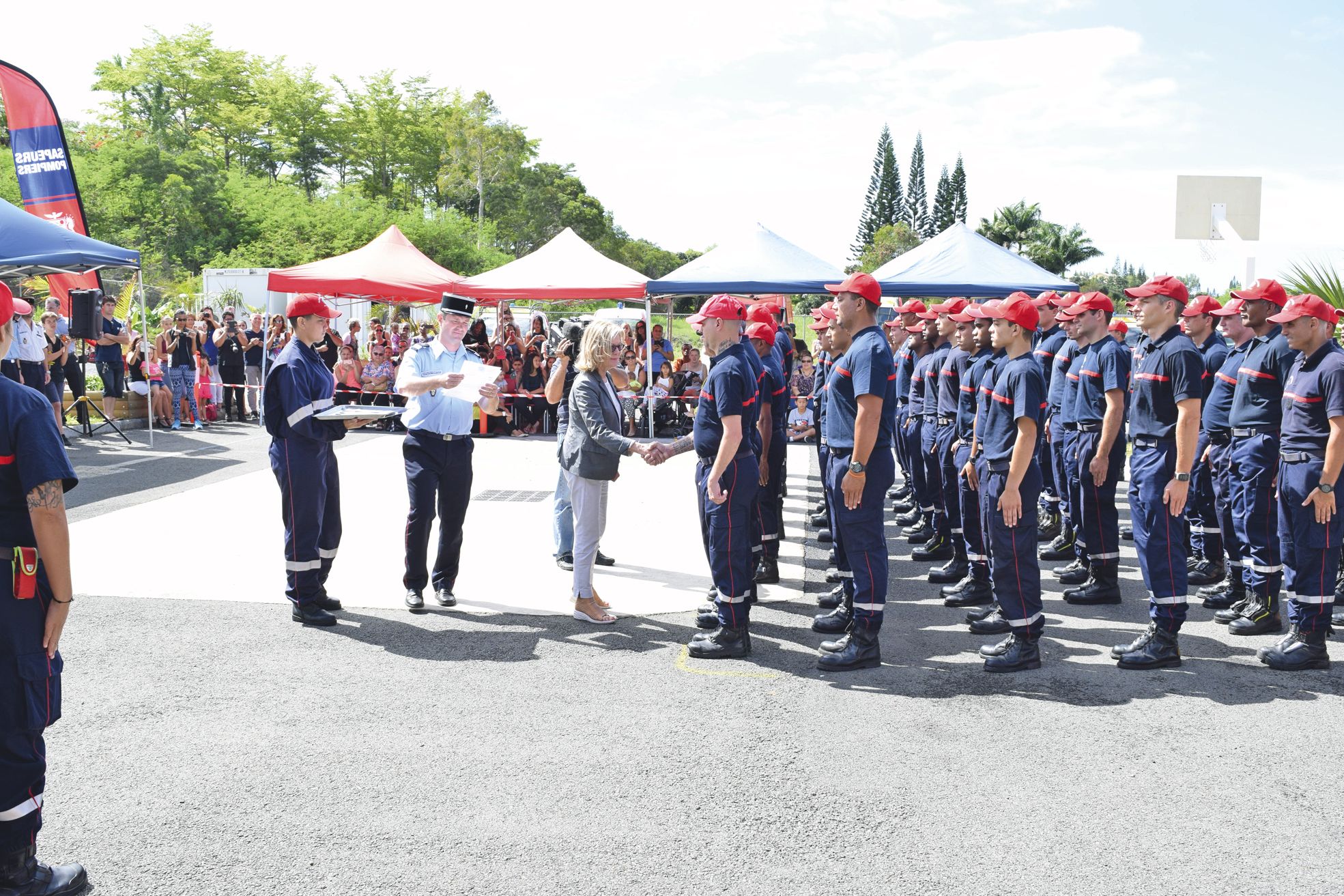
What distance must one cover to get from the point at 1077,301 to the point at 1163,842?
14.9 feet

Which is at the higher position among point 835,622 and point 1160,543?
point 1160,543

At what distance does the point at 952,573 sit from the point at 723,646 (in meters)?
2.74

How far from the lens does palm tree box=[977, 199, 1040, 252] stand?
6081 cm

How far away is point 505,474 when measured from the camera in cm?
1309

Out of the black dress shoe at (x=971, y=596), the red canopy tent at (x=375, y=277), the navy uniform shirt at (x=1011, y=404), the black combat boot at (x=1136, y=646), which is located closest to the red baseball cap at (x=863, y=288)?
the navy uniform shirt at (x=1011, y=404)

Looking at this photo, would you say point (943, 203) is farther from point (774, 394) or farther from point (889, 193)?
point (774, 394)

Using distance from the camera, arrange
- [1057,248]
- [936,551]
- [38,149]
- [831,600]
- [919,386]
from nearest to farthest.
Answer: [831,600]
[936,551]
[919,386]
[38,149]
[1057,248]

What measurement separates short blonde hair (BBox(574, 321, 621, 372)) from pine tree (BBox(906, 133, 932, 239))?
9829 centimetres

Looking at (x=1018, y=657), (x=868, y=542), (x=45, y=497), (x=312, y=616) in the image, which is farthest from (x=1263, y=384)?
(x=45, y=497)

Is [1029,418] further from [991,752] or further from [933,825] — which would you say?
[933,825]

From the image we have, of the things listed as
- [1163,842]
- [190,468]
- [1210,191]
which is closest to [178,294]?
[190,468]

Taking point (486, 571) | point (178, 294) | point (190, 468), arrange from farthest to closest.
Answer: point (178, 294) < point (190, 468) < point (486, 571)

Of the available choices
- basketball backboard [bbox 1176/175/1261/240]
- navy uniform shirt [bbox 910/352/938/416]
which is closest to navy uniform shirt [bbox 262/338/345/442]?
navy uniform shirt [bbox 910/352/938/416]

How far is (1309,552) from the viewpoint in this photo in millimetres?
5648
